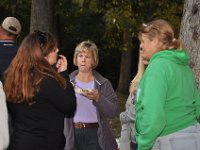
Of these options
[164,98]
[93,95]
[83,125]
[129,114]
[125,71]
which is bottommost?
[125,71]

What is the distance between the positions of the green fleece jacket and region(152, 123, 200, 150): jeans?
3 cm

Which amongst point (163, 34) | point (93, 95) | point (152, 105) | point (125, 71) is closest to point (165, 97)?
point (152, 105)

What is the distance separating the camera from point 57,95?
3.64 m

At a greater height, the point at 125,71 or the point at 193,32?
the point at 193,32

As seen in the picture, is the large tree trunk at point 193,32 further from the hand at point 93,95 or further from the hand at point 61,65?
the hand at point 61,65

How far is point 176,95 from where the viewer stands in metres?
3.38

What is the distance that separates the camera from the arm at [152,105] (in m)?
3.25

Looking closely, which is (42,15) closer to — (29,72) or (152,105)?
(29,72)

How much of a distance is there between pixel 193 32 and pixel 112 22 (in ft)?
40.6

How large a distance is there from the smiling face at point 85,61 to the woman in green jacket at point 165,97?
1.42 meters

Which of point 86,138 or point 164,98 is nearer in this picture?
point 164,98

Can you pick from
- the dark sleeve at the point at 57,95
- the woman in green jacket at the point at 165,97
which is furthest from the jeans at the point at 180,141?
the dark sleeve at the point at 57,95

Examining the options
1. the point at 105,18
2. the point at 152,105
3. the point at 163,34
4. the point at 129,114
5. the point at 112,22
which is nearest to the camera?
the point at 152,105

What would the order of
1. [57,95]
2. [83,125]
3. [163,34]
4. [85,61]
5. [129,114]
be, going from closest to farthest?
1. [163,34]
2. [57,95]
3. [129,114]
4. [83,125]
5. [85,61]
